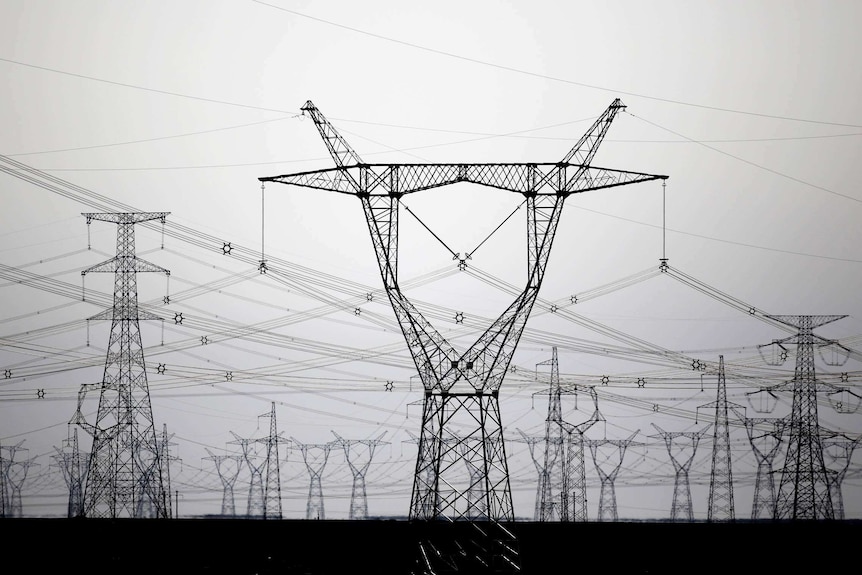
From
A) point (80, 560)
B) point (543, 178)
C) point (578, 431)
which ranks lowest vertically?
point (80, 560)

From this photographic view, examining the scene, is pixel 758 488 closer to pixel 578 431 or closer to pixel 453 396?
pixel 578 431

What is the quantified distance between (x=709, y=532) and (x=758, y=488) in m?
43.0

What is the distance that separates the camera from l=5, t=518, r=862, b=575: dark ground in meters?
56.2

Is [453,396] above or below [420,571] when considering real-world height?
above

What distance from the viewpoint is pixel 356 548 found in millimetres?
63781

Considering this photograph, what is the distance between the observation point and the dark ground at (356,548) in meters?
56.2

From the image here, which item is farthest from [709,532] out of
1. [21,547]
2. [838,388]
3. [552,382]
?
[21,547]

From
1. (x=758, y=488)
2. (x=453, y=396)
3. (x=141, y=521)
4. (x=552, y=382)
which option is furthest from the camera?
(x=758, y=488)

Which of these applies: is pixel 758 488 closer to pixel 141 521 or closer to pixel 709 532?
pixel 709 532

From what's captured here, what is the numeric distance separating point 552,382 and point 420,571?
4100 centimetres

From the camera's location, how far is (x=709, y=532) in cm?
6925

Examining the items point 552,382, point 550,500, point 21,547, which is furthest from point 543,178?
point 550,500

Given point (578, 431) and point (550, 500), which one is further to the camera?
point (550, 500)

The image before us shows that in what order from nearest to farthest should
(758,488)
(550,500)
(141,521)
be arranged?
1. (141,521)
2. (550,500)
3. (758,488)
